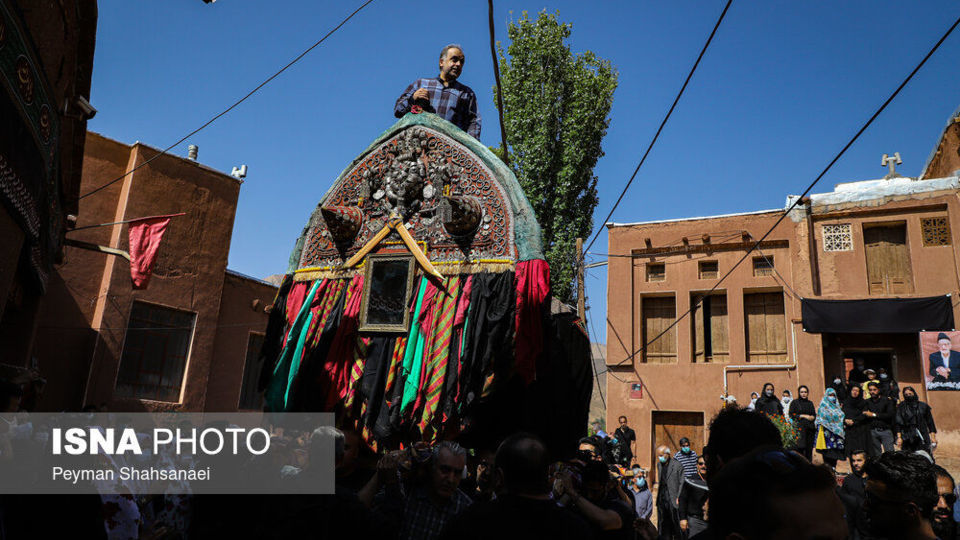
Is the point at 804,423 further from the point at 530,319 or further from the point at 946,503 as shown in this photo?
the point at 530,319

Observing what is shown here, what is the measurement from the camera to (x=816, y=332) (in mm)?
15812

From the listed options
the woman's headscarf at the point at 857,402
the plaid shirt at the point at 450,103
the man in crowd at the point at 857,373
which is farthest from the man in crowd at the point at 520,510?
the man in crowd at the point at 857,373

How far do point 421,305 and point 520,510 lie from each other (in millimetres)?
1984

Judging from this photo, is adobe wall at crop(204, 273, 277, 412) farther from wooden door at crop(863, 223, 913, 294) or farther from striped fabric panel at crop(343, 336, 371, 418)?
wooden door at crop(863, 223, 913, 294)

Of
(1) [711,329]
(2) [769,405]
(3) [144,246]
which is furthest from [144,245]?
(1) [711,329]

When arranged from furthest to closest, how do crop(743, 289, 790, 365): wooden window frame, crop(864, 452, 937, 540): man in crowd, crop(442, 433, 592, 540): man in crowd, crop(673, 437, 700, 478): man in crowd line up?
1. crop(743, 289, 790, 365): wooden window frame
2. crop(673, 437, 700, 478): man in crowd
3. crop(864, 452, 937, 540): man in crowd
4. crop(442, 433, 592, 540): man in crowd

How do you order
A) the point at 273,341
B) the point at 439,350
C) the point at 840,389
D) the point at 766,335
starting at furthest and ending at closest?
the point at 766,335
the point at 840,389
the point at 273,341
the point at 439,350

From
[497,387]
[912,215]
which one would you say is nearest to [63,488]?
[497,387]

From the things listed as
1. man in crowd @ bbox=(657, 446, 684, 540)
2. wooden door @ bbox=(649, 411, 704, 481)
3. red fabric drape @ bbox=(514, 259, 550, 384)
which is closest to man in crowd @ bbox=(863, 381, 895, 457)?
man in crowd @ bbox=(657, 446, 684, 540)

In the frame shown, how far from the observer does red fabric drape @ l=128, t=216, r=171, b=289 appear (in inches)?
422

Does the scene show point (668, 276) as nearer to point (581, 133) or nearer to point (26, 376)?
point (581, 133)

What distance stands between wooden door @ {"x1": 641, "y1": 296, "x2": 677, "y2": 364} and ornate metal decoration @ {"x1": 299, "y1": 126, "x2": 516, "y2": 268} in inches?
581

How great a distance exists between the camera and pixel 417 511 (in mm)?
3236

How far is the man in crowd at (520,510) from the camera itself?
208 cm
